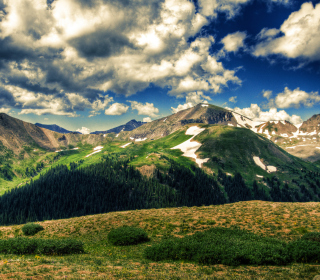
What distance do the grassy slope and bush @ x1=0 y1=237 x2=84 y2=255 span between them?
6.29 feet

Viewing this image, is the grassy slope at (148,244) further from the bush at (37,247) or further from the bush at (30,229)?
the bush at (37,247)

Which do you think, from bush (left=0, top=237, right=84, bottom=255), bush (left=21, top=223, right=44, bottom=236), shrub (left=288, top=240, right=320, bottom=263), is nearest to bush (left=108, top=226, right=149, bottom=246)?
bush (left=0, top=237, right=84, bottom=255)

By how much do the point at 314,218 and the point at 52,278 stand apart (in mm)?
40199

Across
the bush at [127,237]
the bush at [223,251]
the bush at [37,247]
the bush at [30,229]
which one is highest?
the bush at [223,251]

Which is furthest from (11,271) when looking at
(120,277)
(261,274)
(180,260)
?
(261,274)

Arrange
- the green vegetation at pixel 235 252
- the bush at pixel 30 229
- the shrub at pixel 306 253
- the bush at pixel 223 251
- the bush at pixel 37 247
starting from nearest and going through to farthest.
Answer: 1. the shrub at pixel 306 253
2. the green vegetation at pixel 235 252
3. the bush at pixel 223 251
4. the bush at pixel 37 247
5. the bush at pixel 30 229

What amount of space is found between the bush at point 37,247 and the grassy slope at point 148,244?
1918 millimetres

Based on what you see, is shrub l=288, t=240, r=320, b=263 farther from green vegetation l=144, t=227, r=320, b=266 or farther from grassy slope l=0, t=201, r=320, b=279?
grassy slope l=0, t=201, r=320, b=279

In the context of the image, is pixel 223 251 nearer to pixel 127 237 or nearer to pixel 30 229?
pixel 127 237

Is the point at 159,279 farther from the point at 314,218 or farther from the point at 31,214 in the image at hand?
the point at 31,214

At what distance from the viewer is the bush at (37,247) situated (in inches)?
899

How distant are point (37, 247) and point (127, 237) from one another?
12.2 meters

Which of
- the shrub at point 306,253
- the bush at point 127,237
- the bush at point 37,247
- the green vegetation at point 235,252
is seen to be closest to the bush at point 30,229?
the bush at point 37,247

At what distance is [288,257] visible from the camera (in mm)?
17969
